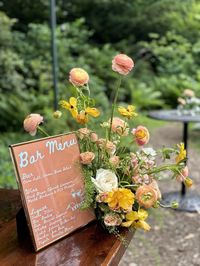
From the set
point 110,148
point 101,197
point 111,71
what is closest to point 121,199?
point 101,197

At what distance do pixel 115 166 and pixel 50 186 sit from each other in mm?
179

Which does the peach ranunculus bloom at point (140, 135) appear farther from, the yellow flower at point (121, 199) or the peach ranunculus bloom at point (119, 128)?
the yellow flower at point (121, 199)

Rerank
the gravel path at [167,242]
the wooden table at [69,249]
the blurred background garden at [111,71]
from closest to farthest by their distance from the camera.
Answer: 1. the wooden table at [69,249]
2. the gravel path at [167,242]
3. the blurred background garden at [111,71]

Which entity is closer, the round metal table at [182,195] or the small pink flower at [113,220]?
the small pink flower at [113,220]

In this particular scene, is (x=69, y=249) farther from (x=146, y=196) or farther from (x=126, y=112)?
(x=126, y=112)

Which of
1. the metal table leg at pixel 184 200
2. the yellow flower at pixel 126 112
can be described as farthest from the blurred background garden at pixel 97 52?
the yellow flower at pixel 126 112

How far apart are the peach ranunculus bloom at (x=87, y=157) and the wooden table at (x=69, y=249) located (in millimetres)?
181

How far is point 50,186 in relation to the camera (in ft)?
3.49

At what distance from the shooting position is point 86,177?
1129mm

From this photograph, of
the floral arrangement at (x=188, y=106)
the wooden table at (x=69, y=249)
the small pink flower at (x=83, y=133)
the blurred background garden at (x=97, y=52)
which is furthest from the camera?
the blurred background garden at (x=97, y=52)

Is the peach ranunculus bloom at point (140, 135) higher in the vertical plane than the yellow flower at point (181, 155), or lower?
higher

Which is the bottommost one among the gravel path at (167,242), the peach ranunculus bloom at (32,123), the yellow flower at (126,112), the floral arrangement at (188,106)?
the gravel path at (167,242)

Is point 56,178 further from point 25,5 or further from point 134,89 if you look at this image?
point 134,89

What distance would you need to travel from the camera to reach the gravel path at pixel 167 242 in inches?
102
